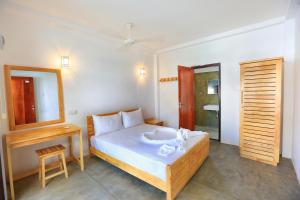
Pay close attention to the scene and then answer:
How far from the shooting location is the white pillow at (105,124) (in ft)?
10.3

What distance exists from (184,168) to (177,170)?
224 millimetres

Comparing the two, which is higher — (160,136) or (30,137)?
(30,137)

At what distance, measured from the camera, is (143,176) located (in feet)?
7.04

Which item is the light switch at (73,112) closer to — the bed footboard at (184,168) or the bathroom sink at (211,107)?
the bed footboard at (184,168)

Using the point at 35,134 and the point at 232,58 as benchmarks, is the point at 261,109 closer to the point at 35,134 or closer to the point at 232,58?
the point at 232,58

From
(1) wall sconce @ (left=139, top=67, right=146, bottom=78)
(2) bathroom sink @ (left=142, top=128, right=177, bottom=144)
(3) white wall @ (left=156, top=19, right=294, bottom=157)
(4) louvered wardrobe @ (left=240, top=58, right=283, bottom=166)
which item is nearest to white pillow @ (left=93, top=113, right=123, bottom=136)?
(2) bathroom sink @ (left=142, top=128, right=177, bottom=144)

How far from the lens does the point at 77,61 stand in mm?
3203

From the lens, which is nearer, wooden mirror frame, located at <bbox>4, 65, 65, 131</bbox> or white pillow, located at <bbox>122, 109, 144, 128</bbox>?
wooden mirror frame, located at <bbox>4, 65, 65, 131</bbox>

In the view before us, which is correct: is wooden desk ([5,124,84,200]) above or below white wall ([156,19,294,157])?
below

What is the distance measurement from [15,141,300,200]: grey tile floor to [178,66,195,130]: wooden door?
1553 millimetres

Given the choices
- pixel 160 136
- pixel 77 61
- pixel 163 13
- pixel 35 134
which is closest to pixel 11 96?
pixel 35 134

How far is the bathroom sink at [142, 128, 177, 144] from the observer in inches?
99.9

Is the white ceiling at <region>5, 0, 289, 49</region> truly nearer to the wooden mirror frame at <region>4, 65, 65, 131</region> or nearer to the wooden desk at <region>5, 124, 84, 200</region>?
the wooden mirror frame at <region>4, 65, 65, 131</region>

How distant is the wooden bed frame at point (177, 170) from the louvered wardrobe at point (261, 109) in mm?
→ 864
